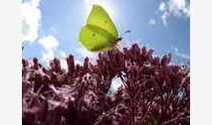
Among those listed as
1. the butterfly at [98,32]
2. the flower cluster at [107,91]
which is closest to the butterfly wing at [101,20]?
the butterfly at [98,32]

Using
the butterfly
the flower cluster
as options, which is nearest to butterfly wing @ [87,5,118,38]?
the butterfly

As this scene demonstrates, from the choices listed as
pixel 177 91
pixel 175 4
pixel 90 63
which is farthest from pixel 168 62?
pixel 175 4

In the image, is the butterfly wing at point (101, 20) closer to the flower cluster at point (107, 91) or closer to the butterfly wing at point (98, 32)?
the butterfly wing at point (98, 32)

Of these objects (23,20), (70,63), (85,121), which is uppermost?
(23,20)

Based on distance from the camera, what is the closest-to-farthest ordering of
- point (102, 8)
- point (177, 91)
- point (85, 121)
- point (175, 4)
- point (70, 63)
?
point (85, 121) → point (70, 63) → point (177, 91) → point (102, 8) → point (175, 4)

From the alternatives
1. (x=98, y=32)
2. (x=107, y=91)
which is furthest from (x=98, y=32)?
(x=107, y=91)

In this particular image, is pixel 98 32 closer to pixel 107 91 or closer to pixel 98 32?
pixel 98 32

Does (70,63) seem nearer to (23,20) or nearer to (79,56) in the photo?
(79,56)
